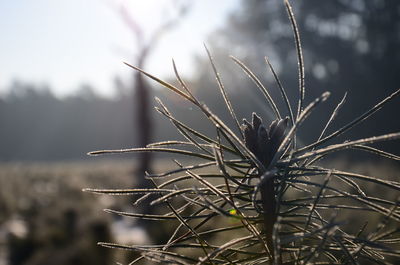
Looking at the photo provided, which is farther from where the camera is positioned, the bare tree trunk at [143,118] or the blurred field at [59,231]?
the bare tree trunk at [143,118]

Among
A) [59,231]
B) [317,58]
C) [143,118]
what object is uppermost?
[317,58]

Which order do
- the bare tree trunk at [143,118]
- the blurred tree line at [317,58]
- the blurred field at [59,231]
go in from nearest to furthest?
the blurred field at [59,231] < the bare tree trunk at [143,118] < the blurred tree line at [317,58]

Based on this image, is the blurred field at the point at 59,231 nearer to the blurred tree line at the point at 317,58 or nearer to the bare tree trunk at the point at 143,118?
the bare tree trunk at the point at 143,118

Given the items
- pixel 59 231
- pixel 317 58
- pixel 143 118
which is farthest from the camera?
pixel 317 58

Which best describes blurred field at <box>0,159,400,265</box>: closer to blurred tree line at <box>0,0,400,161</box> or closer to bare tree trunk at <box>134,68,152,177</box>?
bare tree trunk at <box>134,68,152,177</box>

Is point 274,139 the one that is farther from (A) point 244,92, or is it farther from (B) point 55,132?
(B) point 55,132

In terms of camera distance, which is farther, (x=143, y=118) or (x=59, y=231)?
(x=143, y=118)

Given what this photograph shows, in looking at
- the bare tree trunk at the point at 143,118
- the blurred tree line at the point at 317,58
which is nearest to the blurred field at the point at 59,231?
the bare tree trunk at the point at 143,118

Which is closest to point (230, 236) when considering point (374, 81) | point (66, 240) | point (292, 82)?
point (66, 240)

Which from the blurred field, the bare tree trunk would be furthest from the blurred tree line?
the blurred field

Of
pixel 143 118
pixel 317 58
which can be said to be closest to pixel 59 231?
pixel 143 118

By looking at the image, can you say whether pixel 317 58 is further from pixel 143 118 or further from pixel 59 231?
pixel 59 231
